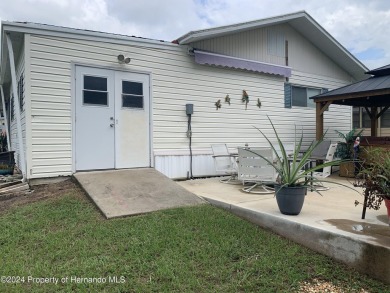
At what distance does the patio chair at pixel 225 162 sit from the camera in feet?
22.0

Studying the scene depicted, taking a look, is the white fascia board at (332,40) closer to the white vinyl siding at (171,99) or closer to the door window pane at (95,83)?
the white vinyl siding at (171,99)

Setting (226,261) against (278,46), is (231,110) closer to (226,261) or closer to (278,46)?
(278,46)

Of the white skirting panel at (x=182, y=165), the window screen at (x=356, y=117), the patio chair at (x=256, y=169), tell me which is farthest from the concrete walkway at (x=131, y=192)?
the window screen at (x=356, y=117)

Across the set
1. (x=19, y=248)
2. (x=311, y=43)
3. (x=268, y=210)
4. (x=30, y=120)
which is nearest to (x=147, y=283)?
(x=19, y=248)

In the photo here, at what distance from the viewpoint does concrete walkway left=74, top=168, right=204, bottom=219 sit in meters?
4.35

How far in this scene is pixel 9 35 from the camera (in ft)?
18.2

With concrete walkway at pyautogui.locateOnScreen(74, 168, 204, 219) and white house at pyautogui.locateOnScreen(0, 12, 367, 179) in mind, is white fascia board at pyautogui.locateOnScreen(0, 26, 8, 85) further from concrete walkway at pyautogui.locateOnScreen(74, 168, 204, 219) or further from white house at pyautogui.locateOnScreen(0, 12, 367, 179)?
concrete walkway at pyautogui.locateOnScreen(74, 168, 204, 219)

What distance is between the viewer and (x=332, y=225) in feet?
10.6

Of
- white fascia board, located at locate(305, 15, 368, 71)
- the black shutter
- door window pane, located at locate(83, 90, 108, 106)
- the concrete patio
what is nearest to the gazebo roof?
the black shutter

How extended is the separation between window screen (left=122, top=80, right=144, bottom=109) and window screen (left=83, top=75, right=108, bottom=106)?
15.7 inches

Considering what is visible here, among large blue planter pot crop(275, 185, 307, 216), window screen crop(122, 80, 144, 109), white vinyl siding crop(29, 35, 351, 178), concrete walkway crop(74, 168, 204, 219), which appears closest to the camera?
large blue planter pot crop(275, 185, 307, 216)

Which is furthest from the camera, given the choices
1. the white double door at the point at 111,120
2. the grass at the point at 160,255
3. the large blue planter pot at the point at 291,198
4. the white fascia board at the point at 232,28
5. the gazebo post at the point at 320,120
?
the gazebo post at the point at 320,120

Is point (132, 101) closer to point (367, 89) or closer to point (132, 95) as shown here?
point (132, 95)

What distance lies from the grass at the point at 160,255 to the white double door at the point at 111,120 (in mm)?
2102
